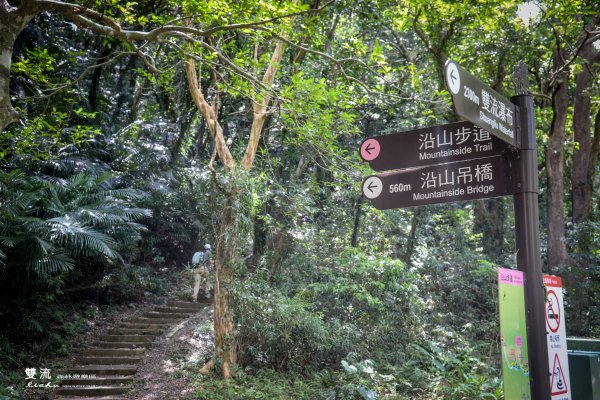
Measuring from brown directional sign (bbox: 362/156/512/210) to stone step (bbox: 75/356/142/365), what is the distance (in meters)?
7.36

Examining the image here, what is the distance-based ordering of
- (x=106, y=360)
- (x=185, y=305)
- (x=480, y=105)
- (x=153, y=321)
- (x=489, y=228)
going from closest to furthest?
(x=480, y=105) < (x=106, y=360) < (x=153, y=321) < (x=185, y=305) < (x=489, y=228)

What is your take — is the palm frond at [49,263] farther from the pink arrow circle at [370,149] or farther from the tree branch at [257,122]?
the pink arrow circle at [370,149]

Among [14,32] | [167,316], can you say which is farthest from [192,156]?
[14,32]

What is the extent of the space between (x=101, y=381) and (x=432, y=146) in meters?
7.52

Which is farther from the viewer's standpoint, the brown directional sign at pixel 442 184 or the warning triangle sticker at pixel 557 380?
the brown directional sign at pixel 442 184

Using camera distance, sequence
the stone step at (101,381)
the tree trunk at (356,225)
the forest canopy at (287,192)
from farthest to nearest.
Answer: the tree trunk at (356,225) < the stone step at (101,381) < the forest canopy at (287,192)

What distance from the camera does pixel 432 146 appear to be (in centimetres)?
341

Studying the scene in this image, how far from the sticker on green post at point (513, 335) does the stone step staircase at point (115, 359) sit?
6.93m

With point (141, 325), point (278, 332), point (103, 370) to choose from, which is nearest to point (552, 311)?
point (278, 332)

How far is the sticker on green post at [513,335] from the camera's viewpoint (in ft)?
8.73

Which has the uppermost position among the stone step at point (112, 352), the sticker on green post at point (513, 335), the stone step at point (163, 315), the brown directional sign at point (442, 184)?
the brown directional sign at point (442, 184)

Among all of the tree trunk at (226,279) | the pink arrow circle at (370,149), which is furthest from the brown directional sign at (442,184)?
the tree trunk at (226,279)

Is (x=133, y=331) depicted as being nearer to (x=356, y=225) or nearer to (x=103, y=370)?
(x=103, y=370)

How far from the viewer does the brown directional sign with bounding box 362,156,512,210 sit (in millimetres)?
3100
